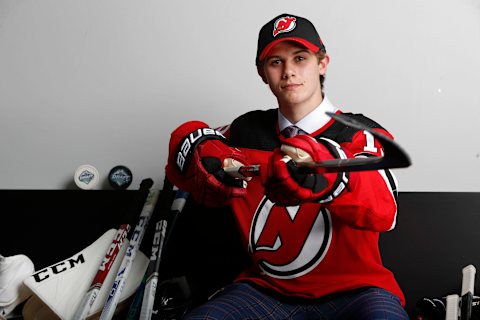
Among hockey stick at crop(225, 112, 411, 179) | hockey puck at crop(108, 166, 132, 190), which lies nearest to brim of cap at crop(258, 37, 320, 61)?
hockey stick at crop(225, 112, 411, 179)

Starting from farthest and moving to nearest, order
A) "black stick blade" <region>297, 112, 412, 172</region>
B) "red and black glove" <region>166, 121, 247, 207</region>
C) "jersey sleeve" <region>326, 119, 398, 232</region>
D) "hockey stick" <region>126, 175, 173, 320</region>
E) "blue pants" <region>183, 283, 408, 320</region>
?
"hockey stick" <region>126, 175, 173, 320</region>
"red and black glove" <region>166, 121, 247, 207</region>
"blue pants" <region>183, 283, 408, 320</region>
"jersey sleeve" <region>326, 119, 398, 232</region>
"black stick blade" <region>297, 112, 412, 172</region>

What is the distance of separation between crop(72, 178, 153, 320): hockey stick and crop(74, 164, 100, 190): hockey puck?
21 centimetres

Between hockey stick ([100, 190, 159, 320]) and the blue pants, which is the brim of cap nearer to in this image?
the blue pants

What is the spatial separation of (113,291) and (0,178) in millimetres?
787

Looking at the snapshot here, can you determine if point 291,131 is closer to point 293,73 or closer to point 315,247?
point 293,73

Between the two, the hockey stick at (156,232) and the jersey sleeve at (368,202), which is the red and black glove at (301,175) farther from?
the hockey stick at (156,232)

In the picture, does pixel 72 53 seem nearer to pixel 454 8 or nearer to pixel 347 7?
pixel 347 7

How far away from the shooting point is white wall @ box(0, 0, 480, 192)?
2.17 m

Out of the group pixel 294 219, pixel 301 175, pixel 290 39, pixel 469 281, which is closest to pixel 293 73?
pixel 290 39

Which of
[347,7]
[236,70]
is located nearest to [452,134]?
[347,7]

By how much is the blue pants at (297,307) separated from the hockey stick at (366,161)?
1.45 ft

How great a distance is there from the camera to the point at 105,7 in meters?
2.34

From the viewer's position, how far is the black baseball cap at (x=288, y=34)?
1.64 m

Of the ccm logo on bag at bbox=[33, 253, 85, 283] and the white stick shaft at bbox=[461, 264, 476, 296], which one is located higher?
the white stick shaft at bbox=[461, 264, 476, 296]
